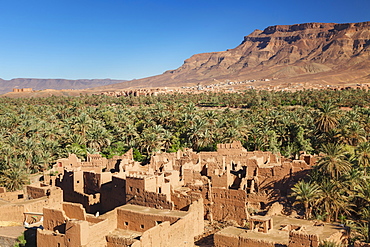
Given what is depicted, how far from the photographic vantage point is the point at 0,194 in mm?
25203

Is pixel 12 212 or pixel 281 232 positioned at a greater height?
pixel 281 232

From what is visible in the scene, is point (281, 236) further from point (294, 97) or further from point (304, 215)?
point (294, 97)

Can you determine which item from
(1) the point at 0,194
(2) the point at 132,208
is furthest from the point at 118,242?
(1) the point at 0,194

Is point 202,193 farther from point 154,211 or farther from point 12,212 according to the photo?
point 12,212

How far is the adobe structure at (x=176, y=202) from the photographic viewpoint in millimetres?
17234

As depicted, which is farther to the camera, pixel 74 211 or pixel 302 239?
pixel 74 211

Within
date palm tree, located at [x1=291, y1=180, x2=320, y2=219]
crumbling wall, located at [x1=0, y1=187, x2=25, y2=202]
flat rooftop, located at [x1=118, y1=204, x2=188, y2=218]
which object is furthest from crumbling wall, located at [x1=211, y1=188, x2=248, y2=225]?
crumbling wall, located at [x1=0, y1=187, x2=25, y2=202]

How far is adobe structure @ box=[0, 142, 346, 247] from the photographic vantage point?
679 inches

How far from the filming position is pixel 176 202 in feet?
Answer: 67.9

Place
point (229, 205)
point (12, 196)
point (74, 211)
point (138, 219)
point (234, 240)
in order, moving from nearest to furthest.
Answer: point (234, 240), point (138, 219), point (74, 211), point (229, 205), point (12, 196)

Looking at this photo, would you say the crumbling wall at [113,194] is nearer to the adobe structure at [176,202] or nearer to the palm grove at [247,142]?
the adobe structure at [176,202]

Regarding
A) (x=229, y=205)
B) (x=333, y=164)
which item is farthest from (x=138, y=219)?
(x=333, y=164)

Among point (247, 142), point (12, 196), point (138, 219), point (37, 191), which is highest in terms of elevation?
point (247, 142)

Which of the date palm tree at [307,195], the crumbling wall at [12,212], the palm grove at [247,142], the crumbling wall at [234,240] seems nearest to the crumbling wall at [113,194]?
the crumbling wall at [12,212]
